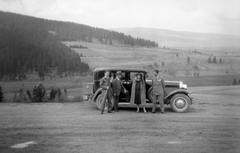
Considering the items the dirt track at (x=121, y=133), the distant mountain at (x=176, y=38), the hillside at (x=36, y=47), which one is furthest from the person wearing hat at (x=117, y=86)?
the distant mountain at (x=176, y=38)

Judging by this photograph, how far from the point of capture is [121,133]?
19.1ft

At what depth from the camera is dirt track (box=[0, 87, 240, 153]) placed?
15.4ft

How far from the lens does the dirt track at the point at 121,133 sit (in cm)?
470

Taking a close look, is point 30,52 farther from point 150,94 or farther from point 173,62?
point 173,62

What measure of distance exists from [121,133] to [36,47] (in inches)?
463

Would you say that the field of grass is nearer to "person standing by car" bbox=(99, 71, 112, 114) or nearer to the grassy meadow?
the grassy meadow

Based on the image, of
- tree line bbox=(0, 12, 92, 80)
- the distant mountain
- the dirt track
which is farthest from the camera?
the distant mountain

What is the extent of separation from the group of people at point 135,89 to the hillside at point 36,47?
25.9 ft

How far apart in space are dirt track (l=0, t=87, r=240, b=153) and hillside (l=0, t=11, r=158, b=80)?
24.3 ft

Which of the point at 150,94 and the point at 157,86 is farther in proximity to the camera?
the point at 150,94

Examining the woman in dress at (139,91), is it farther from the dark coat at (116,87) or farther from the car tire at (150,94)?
the dark coat at (116,87)

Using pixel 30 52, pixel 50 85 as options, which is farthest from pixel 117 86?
pixel 30 52

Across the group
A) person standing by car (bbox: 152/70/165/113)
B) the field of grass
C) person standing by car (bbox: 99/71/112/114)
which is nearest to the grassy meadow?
the field of grass

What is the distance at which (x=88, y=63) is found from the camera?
56.8ft
